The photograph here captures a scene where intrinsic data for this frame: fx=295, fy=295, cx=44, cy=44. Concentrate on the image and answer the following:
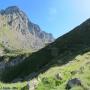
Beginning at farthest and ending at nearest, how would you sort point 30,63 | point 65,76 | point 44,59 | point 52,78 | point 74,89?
point 30,63, point 44,59, point 65,76, point 52,78, point 74,89

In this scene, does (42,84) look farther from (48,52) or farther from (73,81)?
(48,52)

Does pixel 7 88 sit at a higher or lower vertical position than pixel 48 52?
lower

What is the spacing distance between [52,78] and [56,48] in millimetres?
117233

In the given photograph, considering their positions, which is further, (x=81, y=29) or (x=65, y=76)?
(x=81, y=29)

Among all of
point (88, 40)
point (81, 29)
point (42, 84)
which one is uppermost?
point (81, 29)

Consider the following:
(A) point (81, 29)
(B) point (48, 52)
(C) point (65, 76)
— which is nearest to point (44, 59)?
(B) point (48, 52)

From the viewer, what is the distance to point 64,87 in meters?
32.3

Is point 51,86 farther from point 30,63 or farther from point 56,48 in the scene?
point 30,63

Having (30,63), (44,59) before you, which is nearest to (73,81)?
(44,59)

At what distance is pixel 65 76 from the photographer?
4350 cm

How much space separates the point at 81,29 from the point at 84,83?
13325cm

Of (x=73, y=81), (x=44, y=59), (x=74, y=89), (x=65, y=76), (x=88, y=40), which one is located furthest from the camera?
(x=44, y=59)

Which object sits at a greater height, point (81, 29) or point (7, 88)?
point (81, 29)

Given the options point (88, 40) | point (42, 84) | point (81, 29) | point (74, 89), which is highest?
point (81, 29)
